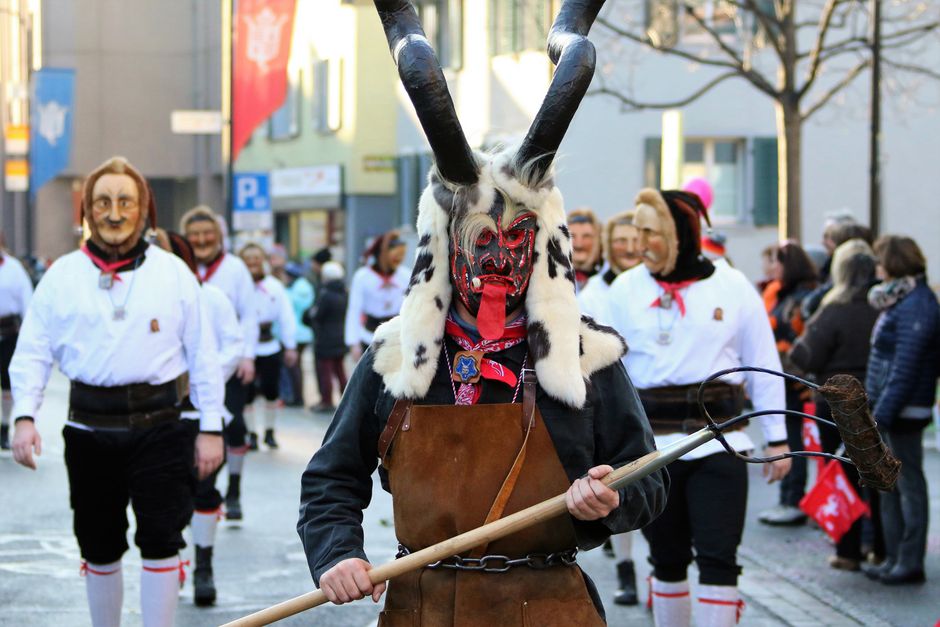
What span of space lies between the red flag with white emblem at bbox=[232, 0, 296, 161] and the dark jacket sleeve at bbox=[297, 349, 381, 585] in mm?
15165

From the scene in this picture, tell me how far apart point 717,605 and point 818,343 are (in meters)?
3.58

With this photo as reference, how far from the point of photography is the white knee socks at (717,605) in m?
6.05

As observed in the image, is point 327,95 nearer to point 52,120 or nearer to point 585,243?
point 52,120

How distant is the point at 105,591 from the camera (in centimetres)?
626

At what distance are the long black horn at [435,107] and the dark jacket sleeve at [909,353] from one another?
5031 millimetres

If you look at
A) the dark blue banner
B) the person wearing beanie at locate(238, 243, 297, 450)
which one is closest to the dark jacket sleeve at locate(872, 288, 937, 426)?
the person wearing beanie at locate(238, 243, 297, 450)

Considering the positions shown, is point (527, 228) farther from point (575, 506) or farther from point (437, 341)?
point (575, 506)

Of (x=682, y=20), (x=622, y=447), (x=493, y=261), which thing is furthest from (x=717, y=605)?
(x=682, y=20)

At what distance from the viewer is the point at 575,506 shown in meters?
3.45

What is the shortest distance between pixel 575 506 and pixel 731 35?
23109mm

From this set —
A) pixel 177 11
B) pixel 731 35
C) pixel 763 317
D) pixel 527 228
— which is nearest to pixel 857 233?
pixel 763 317

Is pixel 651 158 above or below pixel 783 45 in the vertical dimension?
below

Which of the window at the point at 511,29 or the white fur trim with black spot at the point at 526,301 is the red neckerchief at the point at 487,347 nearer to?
the white fur trim with black spot at the point at 526,301

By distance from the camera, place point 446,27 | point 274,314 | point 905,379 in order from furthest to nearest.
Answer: point 446,27
point 274,314
point 905,379
